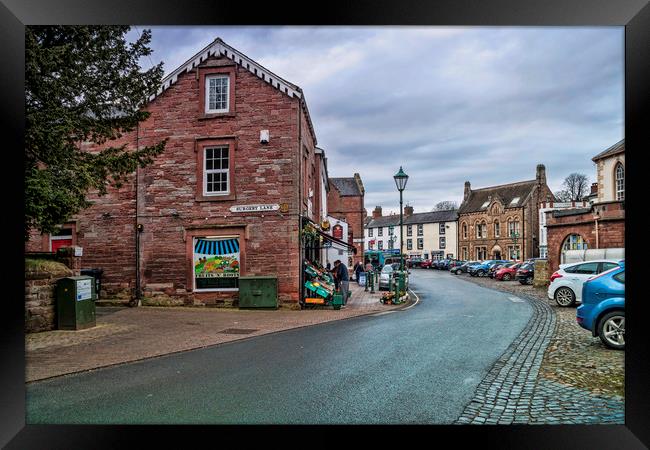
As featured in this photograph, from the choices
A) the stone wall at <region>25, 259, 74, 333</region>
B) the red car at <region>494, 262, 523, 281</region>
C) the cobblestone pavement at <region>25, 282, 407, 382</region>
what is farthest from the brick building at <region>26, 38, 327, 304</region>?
the red car at <region>494, 262, 523, 281</region>

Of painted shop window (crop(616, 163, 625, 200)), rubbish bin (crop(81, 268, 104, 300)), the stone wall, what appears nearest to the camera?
the stone wall

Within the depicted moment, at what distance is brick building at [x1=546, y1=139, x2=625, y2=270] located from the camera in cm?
2156

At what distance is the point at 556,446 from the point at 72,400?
5311mm

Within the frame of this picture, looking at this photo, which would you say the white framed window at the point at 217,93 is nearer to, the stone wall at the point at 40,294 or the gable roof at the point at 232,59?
the gable roof at the point at 232,59

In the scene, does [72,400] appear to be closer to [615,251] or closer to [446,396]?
[446,396]

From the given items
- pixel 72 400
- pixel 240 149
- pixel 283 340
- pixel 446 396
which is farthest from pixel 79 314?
pixel 446 396

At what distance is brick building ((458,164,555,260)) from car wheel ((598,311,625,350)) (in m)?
38.4

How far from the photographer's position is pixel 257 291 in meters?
14.0

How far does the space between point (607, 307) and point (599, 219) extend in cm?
1638

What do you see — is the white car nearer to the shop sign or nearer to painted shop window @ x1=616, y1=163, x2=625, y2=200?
the shop sign

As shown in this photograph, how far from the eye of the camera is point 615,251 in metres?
18.5

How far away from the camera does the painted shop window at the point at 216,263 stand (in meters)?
14.4

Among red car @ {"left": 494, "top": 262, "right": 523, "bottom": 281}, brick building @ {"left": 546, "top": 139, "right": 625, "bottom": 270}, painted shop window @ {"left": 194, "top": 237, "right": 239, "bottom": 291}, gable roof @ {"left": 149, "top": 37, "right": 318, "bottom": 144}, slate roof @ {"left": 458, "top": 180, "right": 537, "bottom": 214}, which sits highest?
gable roof @ {"left": 149, "top": 37, "right": 318, "bottom": 144}

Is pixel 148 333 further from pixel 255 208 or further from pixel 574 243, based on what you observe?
pixel 574 243
